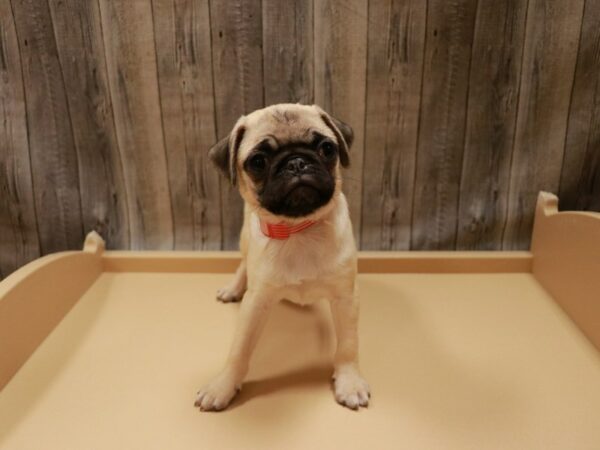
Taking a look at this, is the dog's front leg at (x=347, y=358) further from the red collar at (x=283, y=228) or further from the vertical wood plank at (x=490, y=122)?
the vertical wood plank at (x=490, y=122)

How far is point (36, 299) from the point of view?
1.52 meters

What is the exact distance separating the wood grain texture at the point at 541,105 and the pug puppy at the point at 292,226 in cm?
78

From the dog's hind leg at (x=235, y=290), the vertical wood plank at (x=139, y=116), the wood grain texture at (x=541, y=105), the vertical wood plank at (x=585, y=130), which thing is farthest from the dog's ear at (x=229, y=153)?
the vertical wood plank at (x=585, y=130)

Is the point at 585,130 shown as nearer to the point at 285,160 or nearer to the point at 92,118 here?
the point at 285,160

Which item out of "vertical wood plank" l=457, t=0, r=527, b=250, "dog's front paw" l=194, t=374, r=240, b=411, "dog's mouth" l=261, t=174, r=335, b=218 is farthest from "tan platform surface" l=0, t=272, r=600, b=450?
"dog's mouth" l=261, t=174, r=335, b=218

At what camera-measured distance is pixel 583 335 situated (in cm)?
151

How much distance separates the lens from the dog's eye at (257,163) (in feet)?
3.84

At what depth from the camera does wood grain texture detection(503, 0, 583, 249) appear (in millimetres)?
1627

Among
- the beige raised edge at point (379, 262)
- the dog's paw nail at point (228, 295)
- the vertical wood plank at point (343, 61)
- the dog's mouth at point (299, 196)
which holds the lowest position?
the dog's paw nail at point (228, 295)

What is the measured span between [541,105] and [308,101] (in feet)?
2.60

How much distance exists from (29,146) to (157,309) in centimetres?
77

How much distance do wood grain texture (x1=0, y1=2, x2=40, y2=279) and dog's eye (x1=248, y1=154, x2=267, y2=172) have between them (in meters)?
1.09

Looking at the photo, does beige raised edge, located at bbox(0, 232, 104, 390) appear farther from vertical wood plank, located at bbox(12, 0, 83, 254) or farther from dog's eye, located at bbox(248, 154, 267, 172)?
dog's eye, located at bbox(248, 154, 267, 172)

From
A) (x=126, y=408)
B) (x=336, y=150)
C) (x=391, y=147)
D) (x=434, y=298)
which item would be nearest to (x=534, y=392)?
(x=434, y=298)
